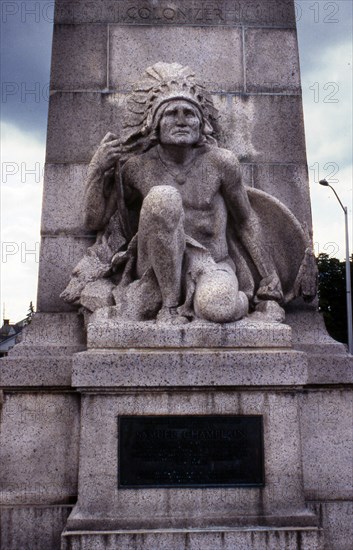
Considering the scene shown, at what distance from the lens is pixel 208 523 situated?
5.42 meters

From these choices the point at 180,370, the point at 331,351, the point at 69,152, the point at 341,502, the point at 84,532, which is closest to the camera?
the point at 84,532

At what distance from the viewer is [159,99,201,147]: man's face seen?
6.66 metres

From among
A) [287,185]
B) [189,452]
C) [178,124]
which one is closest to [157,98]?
[178,124]

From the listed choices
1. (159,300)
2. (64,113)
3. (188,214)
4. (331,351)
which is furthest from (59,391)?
(64,113)

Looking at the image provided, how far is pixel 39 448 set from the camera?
20.2 feet

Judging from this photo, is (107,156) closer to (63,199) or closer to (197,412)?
(63,199)

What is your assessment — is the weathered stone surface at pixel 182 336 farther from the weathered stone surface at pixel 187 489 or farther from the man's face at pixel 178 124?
the man's face at pixel 178 124

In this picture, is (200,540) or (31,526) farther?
(31,526)

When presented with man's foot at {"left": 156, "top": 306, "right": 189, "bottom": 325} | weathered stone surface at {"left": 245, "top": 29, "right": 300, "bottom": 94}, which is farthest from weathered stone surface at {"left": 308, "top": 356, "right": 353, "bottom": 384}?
weathered stone surface at {"left": 245, "top": 29, "right": 300, "bottom": 94}

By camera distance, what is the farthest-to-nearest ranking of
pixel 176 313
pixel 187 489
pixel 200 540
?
pixel 176 313
pixel 187 489
pixel 200 540

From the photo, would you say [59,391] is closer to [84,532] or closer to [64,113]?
[84,532]

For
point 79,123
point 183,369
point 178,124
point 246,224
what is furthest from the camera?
point 79,123

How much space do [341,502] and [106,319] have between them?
2855 mm

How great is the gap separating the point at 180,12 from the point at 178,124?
2262 mm
